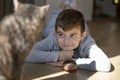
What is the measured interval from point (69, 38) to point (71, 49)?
64mm

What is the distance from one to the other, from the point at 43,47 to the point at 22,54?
731 mm

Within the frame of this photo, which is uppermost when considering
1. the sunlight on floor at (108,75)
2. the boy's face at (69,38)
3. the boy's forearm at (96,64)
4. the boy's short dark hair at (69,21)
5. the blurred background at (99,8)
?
the boy's short dark hair at (69,21)

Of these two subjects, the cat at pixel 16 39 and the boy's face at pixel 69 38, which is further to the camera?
the boy's face at pixel 69 38

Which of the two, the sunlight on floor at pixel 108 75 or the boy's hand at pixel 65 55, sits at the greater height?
the boy's hand at pixel 65 55

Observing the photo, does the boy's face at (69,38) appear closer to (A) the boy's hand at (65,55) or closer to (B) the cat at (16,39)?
(A) the boy's hand at (65,55)

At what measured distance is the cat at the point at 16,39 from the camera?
66 centimetres

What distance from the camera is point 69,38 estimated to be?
51.6 inches

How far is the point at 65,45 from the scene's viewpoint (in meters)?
1.34

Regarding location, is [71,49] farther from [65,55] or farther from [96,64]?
[96,64]

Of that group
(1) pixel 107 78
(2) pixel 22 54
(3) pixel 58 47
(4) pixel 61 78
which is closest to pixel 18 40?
(2) pixel 22 54

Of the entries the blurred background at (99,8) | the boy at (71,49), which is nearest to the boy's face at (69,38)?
the boy at (71,49)

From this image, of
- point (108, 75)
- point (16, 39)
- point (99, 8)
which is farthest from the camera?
point (99, 8)

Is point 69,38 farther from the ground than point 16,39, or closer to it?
closer to it

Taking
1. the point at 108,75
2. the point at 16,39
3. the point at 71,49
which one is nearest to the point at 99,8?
the point at 71,49
